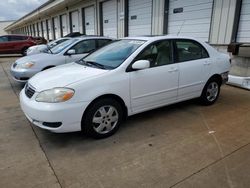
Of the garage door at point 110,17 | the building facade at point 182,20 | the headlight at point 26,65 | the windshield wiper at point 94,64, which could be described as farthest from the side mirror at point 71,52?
the garage door at point 110,17

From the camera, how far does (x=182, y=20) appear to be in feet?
27.5

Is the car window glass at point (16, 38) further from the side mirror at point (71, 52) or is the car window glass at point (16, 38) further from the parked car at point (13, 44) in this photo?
the side mirror at point (71, 52)

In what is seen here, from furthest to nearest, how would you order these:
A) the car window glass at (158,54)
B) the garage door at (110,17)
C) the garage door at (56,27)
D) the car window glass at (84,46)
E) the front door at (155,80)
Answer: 1. the garage door at (56,27)
2. the garage door at (110,17)
3. the car window glass at (84,46)
4. the car window glass at (158,54)
5. the front door at (155,80)

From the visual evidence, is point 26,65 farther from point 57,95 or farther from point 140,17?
point 140,17

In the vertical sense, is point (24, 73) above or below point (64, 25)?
below

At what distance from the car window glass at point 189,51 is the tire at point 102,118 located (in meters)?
1.59

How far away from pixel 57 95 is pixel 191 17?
674cm

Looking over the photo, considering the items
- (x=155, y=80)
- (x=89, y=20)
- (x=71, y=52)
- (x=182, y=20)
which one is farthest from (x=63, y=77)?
(x=89, y=20)

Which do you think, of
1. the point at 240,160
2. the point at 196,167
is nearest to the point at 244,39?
the point at 240,160

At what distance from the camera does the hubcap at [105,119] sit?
3188mm

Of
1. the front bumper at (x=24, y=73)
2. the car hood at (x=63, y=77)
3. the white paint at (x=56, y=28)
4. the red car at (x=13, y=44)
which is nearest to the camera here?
the car hood at (x=63, y=77)

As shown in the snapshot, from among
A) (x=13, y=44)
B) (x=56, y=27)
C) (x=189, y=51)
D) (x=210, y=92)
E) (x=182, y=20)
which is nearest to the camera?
(x=189, y=51)

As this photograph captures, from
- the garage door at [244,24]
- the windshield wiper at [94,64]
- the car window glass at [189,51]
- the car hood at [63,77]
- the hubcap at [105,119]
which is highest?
the garage door at [244,24]

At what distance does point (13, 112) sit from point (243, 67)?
247 inches
